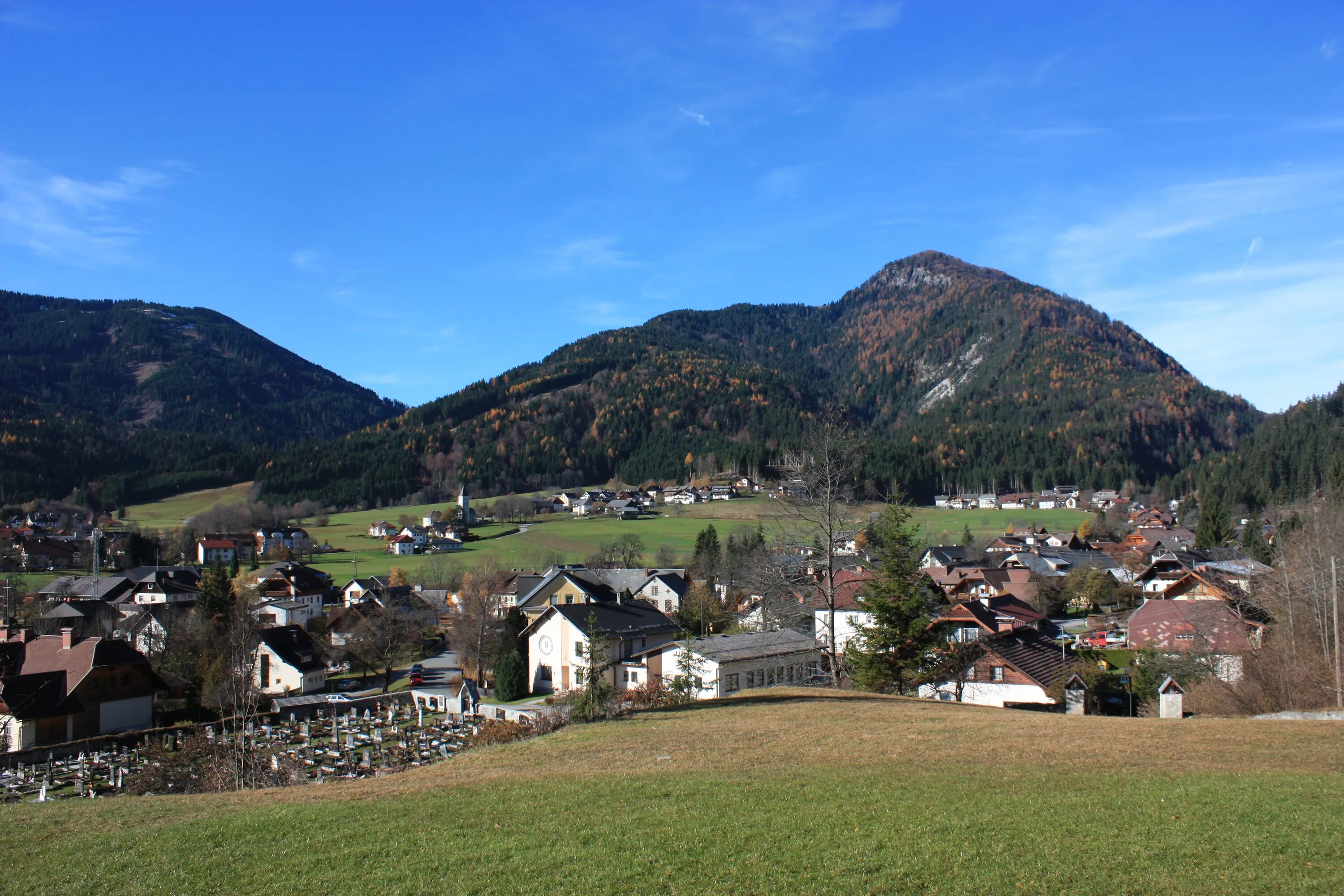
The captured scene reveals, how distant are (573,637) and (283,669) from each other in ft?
63.8

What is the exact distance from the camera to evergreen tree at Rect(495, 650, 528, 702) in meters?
41.0

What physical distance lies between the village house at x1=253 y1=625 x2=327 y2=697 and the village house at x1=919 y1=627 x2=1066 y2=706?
3542 centimetres

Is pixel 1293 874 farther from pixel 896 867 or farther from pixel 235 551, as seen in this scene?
pixel 235 551

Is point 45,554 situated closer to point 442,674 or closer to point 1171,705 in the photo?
point 442,674

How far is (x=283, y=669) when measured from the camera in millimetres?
48312

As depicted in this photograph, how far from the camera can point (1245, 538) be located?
73.8m

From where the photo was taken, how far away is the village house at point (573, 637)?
4103 centimetres

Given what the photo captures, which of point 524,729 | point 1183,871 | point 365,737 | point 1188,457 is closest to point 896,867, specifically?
point 1183,871

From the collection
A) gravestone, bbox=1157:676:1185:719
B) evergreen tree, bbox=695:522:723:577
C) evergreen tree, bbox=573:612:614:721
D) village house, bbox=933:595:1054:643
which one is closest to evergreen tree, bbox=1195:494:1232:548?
village house, bbox=933:595:1054:643

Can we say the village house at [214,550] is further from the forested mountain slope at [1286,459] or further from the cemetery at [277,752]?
the forested mountain slope at [1286,459]

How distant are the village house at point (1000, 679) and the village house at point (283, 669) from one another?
35416mm

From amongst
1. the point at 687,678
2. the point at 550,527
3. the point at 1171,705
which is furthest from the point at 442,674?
the point at 550,527

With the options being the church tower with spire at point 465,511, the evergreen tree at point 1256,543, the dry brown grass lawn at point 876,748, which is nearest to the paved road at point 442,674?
the dry brown grass lawn at point 876,748

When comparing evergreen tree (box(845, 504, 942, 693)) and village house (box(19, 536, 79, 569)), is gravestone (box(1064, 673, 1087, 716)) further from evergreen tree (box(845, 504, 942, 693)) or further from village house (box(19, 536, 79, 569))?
village house (box(19, 536, 79, 569))
